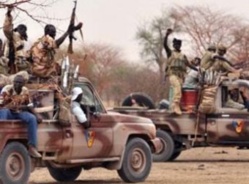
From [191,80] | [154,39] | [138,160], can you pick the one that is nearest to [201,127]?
[191,80]

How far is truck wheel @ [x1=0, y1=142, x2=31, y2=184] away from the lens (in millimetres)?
15617

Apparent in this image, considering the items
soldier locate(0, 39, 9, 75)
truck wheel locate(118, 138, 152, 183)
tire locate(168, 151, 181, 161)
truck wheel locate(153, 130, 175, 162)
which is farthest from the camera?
tire locate(168, 151, 181, 161)

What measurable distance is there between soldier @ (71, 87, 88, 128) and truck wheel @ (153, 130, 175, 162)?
6.78 m

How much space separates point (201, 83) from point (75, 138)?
23.3ft

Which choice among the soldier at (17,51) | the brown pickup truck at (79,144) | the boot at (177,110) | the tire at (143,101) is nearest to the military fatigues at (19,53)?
the soldier at (17,51)

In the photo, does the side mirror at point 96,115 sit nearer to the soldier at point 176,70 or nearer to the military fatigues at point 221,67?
the soldier at point 176,70

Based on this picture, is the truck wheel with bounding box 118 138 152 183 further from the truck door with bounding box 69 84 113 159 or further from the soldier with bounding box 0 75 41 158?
the soldier with bounding box 0 75 41 158

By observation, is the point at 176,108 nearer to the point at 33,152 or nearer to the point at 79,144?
the point at 79,144

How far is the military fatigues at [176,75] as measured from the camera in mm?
23641

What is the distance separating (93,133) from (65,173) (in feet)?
5.14

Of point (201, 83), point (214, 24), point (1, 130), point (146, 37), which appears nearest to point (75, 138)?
point (1, 130)

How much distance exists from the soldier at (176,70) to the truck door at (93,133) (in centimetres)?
597

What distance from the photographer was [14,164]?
626 inches

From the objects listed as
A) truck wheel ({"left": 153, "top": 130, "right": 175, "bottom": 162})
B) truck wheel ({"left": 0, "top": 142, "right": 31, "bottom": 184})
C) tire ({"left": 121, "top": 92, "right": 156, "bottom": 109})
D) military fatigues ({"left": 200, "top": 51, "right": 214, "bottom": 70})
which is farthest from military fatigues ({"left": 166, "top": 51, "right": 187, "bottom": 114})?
truck wheel ({"left": 0, "top": 142, "right": 31, "bottom": 184})
